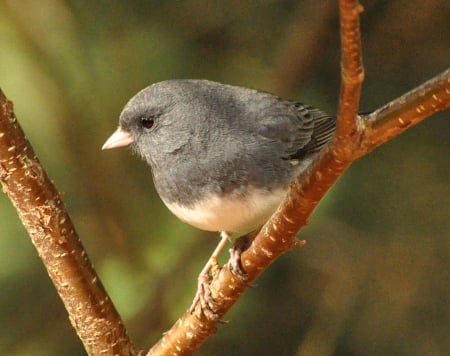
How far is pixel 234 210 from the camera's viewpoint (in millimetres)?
1229

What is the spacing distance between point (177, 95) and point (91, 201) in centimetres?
66

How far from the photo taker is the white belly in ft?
4.03

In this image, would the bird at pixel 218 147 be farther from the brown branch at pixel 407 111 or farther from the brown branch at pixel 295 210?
the brown branch at pixel 407 111

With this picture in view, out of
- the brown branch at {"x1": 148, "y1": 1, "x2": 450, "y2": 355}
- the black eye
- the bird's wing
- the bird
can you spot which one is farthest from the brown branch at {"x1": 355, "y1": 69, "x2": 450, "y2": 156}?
the black eye

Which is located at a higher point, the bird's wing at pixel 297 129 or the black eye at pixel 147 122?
the black eye at pixel 147 122

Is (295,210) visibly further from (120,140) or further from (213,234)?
(213,234)

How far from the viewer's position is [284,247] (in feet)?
3.40

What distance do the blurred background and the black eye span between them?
532 millimetres

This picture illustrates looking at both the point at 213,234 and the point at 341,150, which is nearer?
the point at 341,150

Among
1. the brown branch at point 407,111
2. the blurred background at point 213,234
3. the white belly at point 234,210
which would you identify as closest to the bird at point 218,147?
the white belly at point 234,210

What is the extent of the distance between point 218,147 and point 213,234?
27.5 inches

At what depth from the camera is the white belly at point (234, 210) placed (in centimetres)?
123

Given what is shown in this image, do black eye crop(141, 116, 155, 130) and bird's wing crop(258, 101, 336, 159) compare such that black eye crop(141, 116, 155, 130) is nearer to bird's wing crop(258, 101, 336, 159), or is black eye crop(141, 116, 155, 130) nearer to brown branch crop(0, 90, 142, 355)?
bird's wing crop(258, 101, 336, 159)

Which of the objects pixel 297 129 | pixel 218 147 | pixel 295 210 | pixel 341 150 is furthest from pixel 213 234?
pixel 341 150
